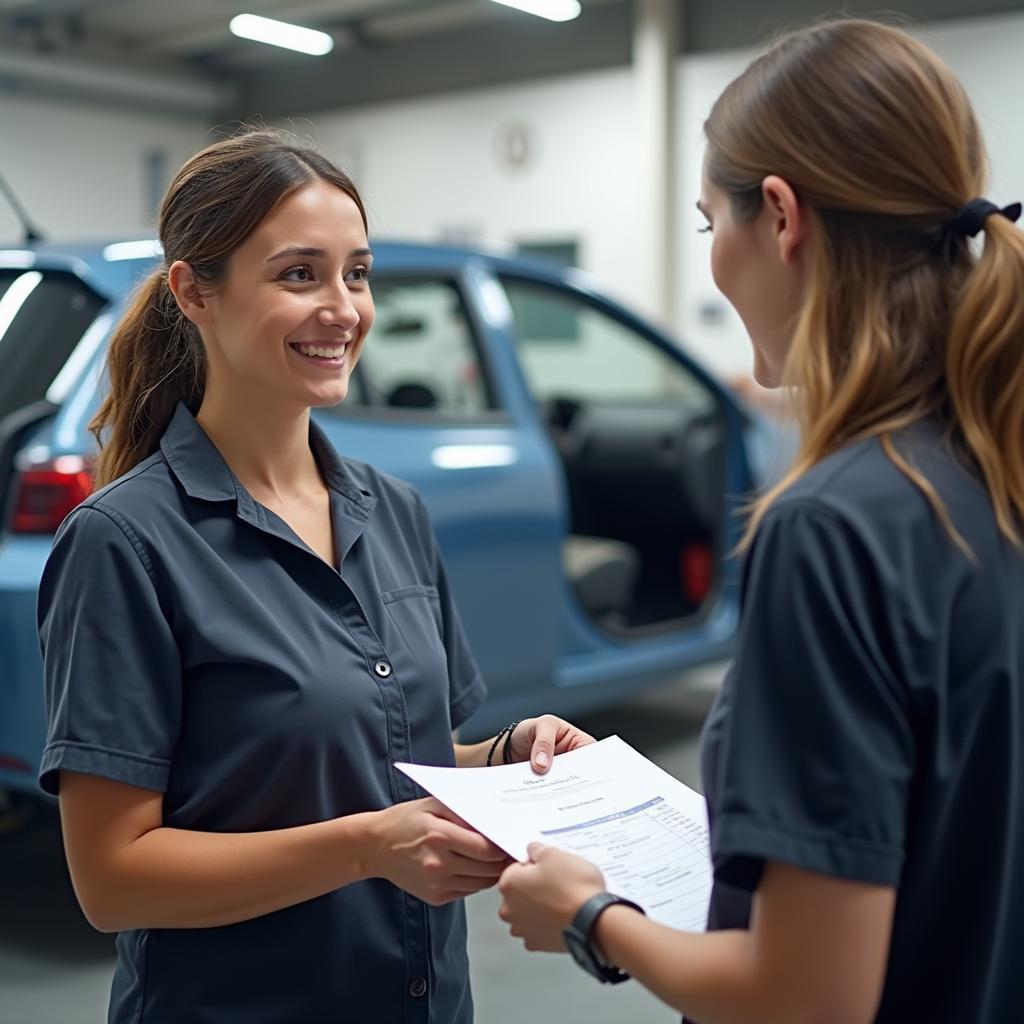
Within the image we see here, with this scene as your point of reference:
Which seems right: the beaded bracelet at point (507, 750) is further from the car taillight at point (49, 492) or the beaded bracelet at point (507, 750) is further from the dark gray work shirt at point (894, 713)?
the car taillight at point (49, 492)

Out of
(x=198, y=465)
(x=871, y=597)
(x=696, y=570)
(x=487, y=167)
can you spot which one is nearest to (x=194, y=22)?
(x=487, y=167)

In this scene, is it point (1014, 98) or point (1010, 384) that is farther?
point (1014, 98)

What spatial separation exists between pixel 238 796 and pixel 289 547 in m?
0.26

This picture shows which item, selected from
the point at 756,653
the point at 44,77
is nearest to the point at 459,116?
the point at 44,77

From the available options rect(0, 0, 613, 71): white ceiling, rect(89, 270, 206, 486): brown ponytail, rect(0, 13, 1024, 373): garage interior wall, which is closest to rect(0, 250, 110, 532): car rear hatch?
rect(89, 270, 206, 486): brown ponytail

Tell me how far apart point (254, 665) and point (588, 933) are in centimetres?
46

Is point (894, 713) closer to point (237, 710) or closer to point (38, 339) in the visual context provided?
point (237, 710)

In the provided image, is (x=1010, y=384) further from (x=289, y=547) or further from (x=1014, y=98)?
(x=1014, y=98)

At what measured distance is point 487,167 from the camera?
1041 centimetres

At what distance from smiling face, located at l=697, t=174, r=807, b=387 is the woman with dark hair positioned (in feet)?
1.71

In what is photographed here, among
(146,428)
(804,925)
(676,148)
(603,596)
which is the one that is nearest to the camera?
(804,925)

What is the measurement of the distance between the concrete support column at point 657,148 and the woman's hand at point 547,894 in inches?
334

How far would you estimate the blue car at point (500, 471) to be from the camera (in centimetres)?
255

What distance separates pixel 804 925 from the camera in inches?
34.3
